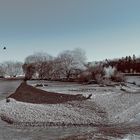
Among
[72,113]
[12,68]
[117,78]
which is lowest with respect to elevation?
[72,113]

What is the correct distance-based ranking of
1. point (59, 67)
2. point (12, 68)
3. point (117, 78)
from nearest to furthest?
point (117, 78) → point (59, 67) → point (12, 68)

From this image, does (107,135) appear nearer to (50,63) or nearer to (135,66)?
(50,63)

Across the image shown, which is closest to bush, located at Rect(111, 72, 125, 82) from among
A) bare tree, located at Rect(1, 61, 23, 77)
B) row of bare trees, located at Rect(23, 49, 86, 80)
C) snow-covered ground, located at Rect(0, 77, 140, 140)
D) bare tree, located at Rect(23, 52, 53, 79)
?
row of bare trees, located at Rect(23, 49, 86, 80)

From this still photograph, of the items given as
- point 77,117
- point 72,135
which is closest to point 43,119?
point 77,117

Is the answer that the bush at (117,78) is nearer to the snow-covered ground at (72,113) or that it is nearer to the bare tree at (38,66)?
the bare tree at (38,66)

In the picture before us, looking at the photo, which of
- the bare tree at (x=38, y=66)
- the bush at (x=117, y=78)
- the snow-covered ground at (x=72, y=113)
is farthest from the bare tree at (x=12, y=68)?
the snow-covered ground at (x=72, y=113)

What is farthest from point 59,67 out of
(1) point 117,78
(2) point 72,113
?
(2) point 72,113

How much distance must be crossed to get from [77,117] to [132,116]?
4294 millimetres

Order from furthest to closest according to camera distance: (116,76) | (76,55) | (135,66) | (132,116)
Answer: (135,66)
(76,55)
(116,76)
(132,116)

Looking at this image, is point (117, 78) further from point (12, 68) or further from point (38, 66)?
point (12, 68)

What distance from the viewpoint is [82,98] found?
2939 centimetres

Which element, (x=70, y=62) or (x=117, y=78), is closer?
(x=117, y=78)

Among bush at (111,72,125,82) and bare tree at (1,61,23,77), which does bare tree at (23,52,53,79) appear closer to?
bush at (111,72,125,82)

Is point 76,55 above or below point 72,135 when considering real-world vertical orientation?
above
